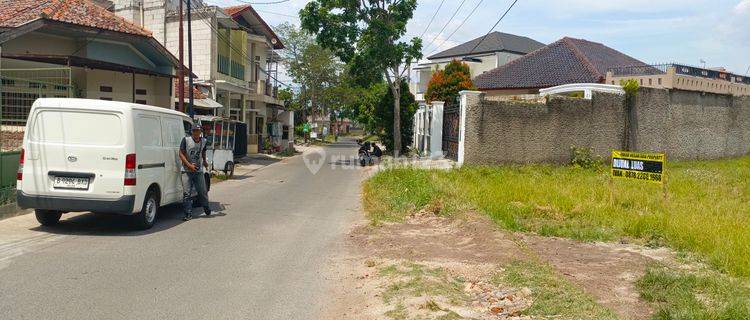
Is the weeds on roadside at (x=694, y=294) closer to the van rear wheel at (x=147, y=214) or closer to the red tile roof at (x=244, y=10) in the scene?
the van rear wheel at (x=147, y=214)

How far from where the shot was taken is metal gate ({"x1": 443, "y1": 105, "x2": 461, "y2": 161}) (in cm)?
2025

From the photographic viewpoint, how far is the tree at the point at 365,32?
2775 cm

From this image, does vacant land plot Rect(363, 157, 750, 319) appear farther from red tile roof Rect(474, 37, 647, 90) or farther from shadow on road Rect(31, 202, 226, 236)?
red tile roof Rect(474, 37, 647, 90)

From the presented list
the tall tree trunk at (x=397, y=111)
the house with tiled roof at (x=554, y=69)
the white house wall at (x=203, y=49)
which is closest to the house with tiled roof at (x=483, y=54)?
the house with tiled roof at (x=554, y=69)

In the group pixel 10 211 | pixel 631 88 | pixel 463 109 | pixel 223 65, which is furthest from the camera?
pixel 223 65

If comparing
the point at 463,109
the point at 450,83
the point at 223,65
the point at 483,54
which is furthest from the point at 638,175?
the point at 483,54

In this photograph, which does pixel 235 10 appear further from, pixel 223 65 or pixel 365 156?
pixel 365 156

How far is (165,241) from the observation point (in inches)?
324

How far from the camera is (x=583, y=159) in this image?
19594 millimetres

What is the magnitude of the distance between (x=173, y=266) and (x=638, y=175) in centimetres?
885

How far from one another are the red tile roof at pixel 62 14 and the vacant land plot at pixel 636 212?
962 cm

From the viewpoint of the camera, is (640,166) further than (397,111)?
No

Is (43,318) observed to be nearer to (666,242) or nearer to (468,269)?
(468,269)

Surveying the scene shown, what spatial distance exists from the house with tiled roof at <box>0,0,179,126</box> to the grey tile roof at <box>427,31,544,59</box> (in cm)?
3480
